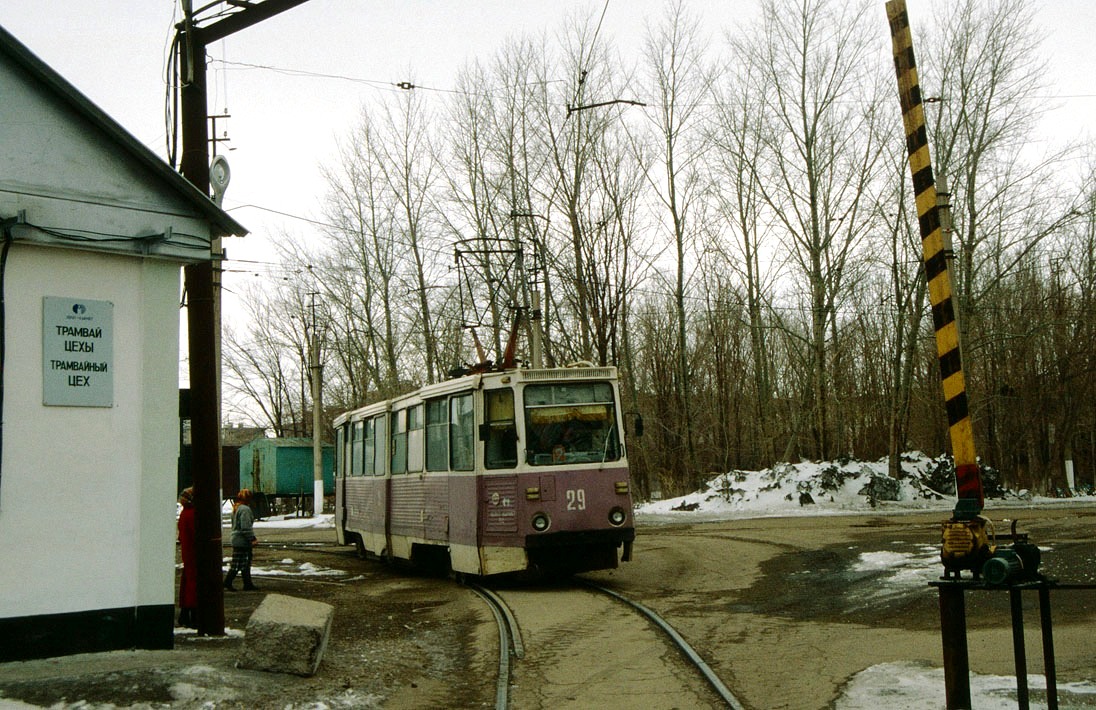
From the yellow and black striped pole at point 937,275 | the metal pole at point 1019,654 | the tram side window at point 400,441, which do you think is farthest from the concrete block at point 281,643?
the tram side window at point 400,441

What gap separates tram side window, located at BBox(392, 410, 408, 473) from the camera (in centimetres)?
1706

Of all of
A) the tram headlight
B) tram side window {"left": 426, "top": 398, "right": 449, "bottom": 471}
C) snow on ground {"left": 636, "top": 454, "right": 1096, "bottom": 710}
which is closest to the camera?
the tram headlight

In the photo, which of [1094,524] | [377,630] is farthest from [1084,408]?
[377,630]

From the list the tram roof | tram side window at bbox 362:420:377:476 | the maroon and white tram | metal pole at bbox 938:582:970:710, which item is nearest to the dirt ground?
the maroon and white tram

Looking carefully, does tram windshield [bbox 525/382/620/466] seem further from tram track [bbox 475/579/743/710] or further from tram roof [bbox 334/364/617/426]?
tram track [bbox 475/579/743/710]

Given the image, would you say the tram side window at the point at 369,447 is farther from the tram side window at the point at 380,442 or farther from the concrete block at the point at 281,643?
the concrete block at the point at 281,643

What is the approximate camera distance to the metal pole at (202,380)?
10047 mm

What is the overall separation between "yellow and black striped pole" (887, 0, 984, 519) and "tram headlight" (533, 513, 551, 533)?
723cm

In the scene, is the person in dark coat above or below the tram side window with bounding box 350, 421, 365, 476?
below

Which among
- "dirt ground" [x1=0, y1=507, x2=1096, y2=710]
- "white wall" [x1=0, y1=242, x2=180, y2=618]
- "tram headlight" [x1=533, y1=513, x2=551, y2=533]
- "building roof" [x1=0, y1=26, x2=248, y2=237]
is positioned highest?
"building roof" [x1=0, y1=26, x2=248, y2=237]

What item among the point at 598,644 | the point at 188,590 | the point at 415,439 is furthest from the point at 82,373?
the point at 415,439

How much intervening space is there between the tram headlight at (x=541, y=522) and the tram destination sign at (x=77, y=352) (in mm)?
6316

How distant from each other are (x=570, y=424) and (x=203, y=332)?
5.52 m

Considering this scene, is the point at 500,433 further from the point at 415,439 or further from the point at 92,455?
the point at 92,455
